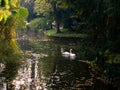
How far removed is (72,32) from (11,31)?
151 feet

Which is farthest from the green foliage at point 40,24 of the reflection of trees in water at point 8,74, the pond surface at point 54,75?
the reflection of trees in water at point 8,74

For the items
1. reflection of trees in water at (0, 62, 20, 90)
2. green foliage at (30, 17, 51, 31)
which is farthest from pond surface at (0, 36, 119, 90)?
green foliage at (30, 17, 51, 31)

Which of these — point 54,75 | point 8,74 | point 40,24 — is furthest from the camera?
point 40,24

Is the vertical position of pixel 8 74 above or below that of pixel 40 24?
below

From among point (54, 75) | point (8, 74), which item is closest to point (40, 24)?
point (54, 75)

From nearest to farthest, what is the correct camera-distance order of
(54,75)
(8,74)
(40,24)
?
(8,74)
(54,75)
(40,24)

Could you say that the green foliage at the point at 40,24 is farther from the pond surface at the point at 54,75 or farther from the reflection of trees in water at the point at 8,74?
the reflection of trees in water at the point at 8,74

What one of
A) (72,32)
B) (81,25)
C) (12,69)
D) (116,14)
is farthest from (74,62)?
(72,32)

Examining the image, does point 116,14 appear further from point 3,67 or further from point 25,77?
point 3,67

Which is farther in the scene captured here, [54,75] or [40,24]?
[40,24]

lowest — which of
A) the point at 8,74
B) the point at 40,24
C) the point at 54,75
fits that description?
the point at 54,75

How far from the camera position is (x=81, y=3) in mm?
28891

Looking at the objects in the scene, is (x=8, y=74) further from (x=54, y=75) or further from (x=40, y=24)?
(x=40, y=24)

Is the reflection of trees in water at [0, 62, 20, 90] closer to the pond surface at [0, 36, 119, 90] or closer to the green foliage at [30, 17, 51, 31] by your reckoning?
the pond surface at [0, 36, 119, 90]
